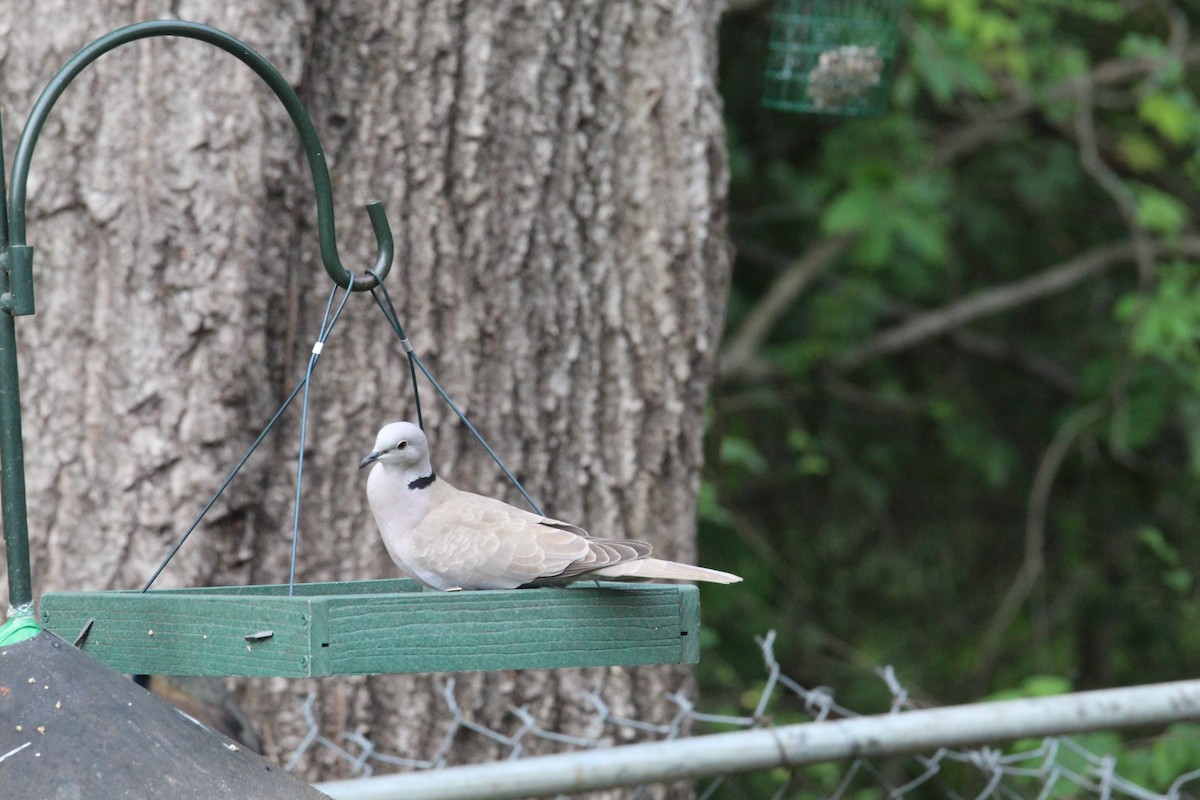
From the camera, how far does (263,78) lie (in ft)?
7.13

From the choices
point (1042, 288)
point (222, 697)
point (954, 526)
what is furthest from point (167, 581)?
point (954, 526)

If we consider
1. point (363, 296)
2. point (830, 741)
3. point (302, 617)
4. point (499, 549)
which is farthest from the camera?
point (363, 296)

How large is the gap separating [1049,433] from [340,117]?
5058 mm

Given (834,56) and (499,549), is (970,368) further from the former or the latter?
(499,549)

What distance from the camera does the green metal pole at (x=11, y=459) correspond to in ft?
5.94

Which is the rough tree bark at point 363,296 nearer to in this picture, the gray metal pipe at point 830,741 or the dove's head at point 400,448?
the gray metal pipe at point 830,741

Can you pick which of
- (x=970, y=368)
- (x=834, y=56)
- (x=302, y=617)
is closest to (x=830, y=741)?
(x=302, y=617)

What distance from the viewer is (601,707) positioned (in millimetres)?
3178

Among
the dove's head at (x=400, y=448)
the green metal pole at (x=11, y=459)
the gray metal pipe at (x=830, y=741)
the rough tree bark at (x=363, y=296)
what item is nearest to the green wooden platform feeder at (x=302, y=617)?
the green metal pole at (x=11, y=459)

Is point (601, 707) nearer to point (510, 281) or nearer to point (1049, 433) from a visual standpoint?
point (510, 281)

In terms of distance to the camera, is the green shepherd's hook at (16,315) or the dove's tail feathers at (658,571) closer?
the green shepherd's hook at (16,315)

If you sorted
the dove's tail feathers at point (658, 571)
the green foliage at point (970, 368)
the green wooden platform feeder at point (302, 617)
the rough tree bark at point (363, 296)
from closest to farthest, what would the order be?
the green wooden platform feeder at point (302, 617), the dove's tail feathers at point (658, 571), the rough tree bark at point (363, 296), the green foliage at point (970, 368)

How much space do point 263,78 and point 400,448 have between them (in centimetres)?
59

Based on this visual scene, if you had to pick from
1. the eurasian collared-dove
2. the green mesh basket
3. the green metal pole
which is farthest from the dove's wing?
Result: the green mesh basket
